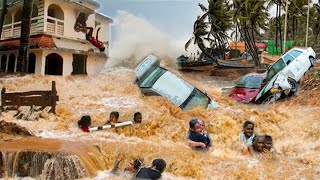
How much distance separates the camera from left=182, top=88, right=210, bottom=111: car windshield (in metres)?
14.0

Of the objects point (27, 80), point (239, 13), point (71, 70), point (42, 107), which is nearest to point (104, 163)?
point (42, 107)

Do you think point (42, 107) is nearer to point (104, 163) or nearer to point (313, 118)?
point (104, 163)

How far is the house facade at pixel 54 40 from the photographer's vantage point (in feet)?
72.9

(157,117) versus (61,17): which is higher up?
(61,17)

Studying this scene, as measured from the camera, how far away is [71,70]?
23.9 metres

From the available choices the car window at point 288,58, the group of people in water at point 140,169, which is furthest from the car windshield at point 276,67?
the group of people in water at point 140,169

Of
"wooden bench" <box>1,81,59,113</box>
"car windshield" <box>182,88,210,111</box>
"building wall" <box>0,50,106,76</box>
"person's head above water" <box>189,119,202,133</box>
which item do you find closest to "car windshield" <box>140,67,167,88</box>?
"car windshield" <box>182,88,210,111</box>

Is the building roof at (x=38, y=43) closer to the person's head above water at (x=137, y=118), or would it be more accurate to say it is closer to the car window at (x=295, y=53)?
the person's head above water at (x=137, y=118)

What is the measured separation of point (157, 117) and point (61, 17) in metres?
13.6

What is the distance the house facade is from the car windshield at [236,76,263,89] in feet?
34.0

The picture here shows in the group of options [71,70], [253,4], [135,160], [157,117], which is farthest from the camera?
[253,4]

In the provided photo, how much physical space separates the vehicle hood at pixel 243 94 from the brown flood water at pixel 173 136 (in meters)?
0.79

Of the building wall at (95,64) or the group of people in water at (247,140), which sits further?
the building wall at (95,64)

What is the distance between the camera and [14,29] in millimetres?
24203
